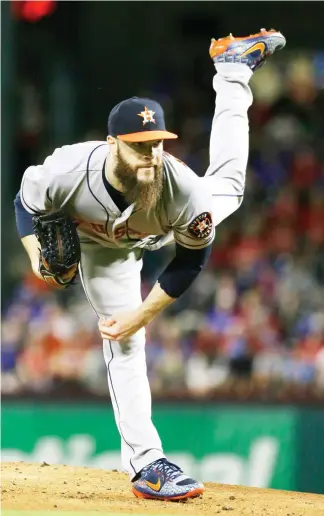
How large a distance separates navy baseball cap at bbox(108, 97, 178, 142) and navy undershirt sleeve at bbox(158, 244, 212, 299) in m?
0.53

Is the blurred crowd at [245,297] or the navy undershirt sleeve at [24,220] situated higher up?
the navy undershirt sleeve at [24,220]

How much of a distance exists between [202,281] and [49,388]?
2.33 metres

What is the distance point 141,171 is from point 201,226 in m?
0.34

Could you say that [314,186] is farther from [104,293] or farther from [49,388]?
[104,293]

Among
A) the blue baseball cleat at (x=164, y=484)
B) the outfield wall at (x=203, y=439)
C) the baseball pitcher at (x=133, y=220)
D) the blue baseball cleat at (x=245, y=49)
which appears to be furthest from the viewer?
the outfield wall at (x=203, y=439)

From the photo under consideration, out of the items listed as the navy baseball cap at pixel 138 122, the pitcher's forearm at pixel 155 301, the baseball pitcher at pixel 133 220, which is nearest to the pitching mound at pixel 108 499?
the baseball pitcher at pixel 133 220

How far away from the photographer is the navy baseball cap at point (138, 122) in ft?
13.3

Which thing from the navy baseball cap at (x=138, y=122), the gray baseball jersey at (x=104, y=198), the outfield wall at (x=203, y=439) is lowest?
the outfield wall at (x=203, y=439)

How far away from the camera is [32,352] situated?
798 cm

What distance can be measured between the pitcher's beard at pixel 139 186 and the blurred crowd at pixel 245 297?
2.91 metres

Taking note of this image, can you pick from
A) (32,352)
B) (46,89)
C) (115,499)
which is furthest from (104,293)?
(46,89)

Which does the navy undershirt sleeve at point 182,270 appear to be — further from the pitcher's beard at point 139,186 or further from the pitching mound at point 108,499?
the pitching mound at point 108,499

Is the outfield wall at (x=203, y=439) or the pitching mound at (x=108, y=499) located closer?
the pitching mound at (x=108, y=499)

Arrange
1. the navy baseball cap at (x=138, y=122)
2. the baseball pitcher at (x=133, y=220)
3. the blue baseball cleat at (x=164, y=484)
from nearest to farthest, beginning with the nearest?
the navy baseball cap at (x=138, y=122) < the baseball pitcher at (x=133, y=220) < the blue baseball cleat at (x=164, y=484)
